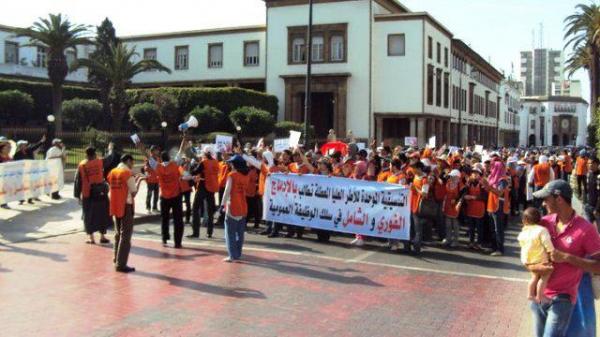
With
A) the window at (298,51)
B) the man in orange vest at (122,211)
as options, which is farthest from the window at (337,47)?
the man in orange vest at (122,211)

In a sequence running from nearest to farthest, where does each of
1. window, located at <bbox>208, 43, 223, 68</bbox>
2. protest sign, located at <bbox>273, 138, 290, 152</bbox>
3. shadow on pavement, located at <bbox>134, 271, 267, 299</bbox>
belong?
shadow on pavement, located at <bbox>134, 271, 267, 299</bbox>, protest sign, located at <bbox>273, 138, 290, 152</bbox>, window, located at <bbox>208, 43, 223, 68</bbox>

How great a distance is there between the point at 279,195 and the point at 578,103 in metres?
142

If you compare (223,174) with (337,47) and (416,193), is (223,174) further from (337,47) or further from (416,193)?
(337,47)

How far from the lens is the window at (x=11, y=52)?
5069 centimetres

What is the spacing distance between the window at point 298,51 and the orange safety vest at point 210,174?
34.2 metres

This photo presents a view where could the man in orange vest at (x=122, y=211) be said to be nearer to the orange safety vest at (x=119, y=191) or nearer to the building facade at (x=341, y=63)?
the orange safety vest at (x=119, y=191)

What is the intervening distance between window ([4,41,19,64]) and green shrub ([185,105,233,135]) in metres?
20.6

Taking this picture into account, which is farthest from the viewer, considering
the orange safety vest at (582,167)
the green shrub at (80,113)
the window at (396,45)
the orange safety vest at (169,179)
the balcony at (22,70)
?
the balcony at (22,70)

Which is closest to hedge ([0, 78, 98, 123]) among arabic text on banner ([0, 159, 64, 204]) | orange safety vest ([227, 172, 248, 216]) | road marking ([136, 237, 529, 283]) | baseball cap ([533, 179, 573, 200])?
arabic text on banner ([0, 159, 64, 204])

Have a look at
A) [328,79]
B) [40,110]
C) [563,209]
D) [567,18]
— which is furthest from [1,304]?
[567,18]

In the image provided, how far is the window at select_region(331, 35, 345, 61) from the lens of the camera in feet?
149

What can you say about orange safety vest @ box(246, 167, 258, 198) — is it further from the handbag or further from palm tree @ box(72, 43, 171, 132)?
palm tree @ box(72, 43, 171, 132)

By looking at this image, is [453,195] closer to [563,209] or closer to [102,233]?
[102,233]

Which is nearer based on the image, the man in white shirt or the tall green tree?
the man in white shirt
